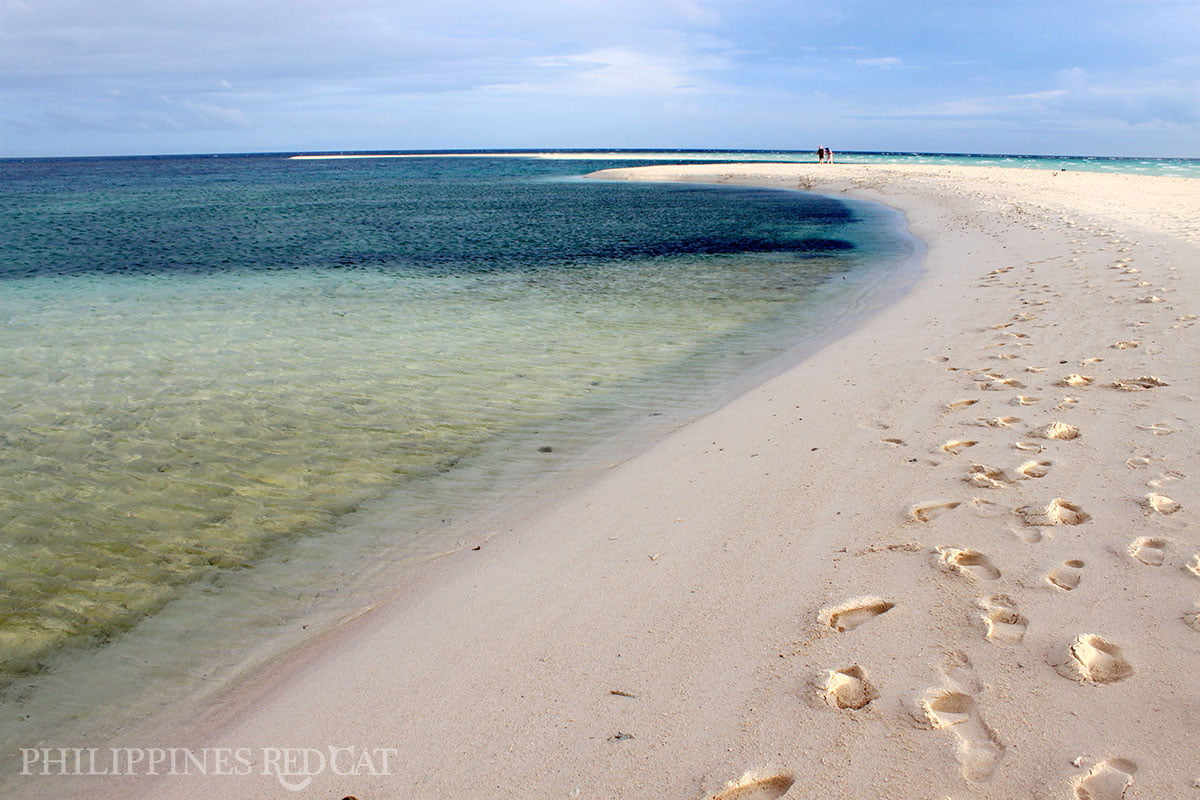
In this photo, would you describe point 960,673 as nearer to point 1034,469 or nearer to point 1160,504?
point 1160,504

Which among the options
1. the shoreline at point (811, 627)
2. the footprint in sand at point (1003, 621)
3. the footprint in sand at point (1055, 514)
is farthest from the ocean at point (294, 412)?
the footprint in sand at point (1003, 621)

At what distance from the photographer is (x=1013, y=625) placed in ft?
10.9

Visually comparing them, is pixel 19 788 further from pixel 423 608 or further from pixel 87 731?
pixel 423 608

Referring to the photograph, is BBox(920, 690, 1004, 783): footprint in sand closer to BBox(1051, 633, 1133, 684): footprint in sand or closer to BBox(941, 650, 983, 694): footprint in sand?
BBox(941, 650, 983, 694): footprint in sand

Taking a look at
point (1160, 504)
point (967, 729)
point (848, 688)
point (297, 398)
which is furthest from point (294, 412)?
point (1160, 504)

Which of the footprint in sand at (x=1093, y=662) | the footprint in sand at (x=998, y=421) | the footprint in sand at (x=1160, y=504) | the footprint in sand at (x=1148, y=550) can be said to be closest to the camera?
the footprint in sand at (x=1093, y=662)

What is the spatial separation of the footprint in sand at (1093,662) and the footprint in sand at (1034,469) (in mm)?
1895

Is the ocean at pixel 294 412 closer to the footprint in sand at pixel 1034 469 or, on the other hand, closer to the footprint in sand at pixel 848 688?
the footprint in sand at pixel 848 688

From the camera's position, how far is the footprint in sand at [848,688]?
2961 mm

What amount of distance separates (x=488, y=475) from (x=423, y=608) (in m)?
2.12

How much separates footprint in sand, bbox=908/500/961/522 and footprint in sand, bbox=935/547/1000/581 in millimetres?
436

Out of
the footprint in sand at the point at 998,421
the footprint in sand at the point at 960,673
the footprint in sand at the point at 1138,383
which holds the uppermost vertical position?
the footprint in sand at the point at 1138,383

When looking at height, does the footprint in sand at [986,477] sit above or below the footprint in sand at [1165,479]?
below

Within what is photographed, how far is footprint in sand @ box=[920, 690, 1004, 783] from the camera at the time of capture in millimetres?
2557
